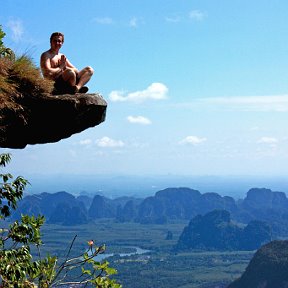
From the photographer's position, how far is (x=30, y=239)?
8734 millimetres

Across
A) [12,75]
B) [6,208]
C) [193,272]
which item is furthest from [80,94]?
[193,272]

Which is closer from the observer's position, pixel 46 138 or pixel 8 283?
pixel 8 283

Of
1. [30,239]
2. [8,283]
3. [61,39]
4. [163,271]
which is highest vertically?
[61,39]

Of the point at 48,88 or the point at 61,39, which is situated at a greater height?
the point at 61,39

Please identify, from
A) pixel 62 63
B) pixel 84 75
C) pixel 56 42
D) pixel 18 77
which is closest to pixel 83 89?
pixel 84 75

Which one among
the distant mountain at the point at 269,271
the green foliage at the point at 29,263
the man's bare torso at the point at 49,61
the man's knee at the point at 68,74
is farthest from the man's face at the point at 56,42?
the distant mountain at the point at 269,271

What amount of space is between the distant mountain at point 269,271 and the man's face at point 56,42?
12375 centimetres

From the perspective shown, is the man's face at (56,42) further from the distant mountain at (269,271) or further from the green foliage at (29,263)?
the distant mountain at (269,271)

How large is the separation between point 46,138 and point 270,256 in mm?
129571

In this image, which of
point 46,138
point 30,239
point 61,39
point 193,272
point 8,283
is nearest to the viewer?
point 8,283

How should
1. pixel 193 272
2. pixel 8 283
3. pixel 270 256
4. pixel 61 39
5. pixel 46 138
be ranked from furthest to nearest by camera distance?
1. pixel 193 272
2. pixel 270 256
3. pixel 46 138
4. pixel 61 39
5. pixel 8 283

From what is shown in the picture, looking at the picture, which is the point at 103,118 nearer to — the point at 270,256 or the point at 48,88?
the point at 48,88

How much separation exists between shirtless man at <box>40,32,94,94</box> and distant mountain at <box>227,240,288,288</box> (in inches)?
4853

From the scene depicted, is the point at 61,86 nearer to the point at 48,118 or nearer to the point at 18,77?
the point at 48,118
